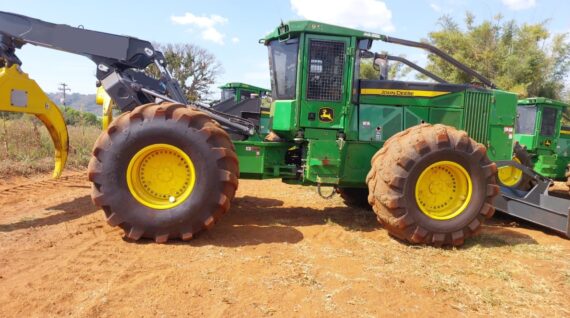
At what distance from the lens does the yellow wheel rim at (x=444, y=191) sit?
5.43 metres

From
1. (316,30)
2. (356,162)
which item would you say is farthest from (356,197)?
(316,30)

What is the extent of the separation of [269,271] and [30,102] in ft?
14.4

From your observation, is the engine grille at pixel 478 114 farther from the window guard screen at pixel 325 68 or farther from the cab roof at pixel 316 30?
the window guard screen at pixel 325 68

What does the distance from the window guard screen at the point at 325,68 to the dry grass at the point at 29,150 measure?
280 inches

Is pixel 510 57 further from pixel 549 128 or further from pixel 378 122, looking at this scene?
pixel 378 122

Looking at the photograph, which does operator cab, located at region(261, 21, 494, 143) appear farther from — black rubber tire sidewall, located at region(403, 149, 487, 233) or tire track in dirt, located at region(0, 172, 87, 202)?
tire track in dirt, located at region(0, 172, 87, 202)

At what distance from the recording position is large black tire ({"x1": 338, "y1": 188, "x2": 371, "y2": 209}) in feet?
24.2

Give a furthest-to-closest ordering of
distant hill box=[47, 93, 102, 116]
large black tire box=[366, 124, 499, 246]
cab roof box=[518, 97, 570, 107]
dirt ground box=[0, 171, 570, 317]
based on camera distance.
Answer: distant hill box=[47, 93, 102, 116] → cab roof box=[518, 97, 570, 107] → large black tire box=[366, 124, 499, 246] → dirt ground box=[0, 171, 570, 317]

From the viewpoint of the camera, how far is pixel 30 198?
7.15 m

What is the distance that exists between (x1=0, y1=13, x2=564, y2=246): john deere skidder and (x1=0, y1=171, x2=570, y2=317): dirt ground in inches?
17.8

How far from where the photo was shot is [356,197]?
24.5 ft

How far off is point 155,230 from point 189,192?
Answer: 1.83 feet

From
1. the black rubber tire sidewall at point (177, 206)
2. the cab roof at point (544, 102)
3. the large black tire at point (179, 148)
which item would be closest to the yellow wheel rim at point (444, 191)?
the large black tire at point (179, 148)

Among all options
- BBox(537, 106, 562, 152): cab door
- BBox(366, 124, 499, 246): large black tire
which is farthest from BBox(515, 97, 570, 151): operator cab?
BBox(366, 124, 499, 246): large black tire
